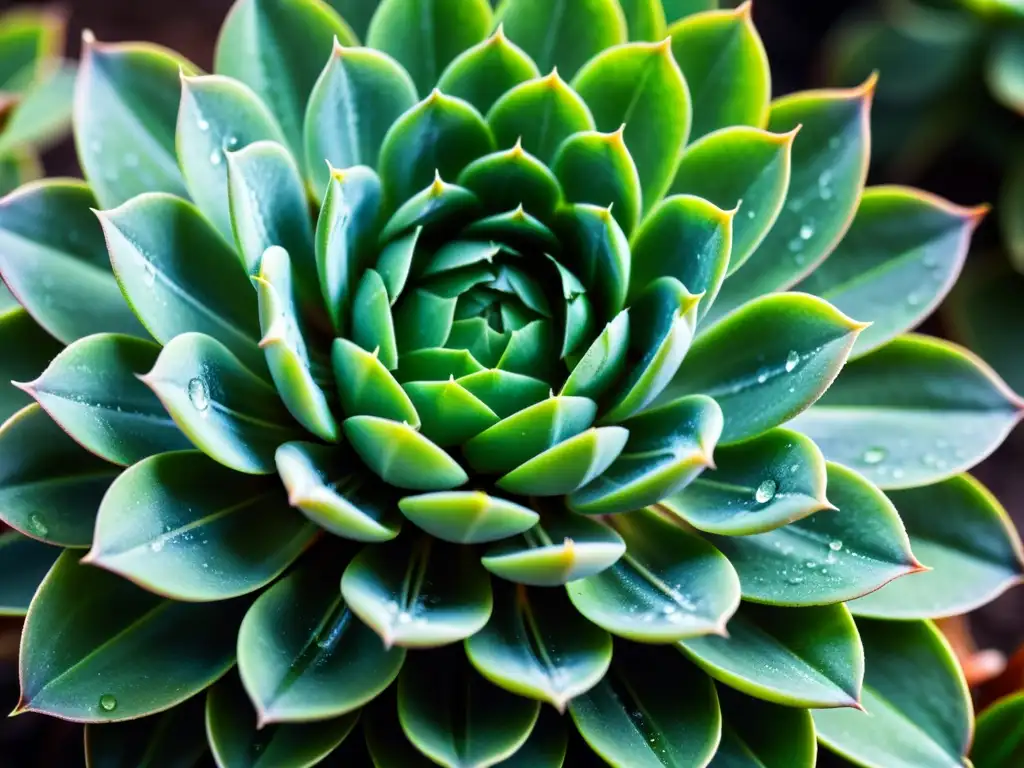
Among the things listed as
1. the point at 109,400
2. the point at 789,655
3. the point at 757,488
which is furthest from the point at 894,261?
the point at 109,400

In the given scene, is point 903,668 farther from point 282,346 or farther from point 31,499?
point 31,499

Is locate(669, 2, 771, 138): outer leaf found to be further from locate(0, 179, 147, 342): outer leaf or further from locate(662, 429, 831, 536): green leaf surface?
locate(0, 179, 147, 342): outer leaf

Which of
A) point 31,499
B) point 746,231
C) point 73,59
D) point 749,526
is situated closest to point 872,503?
point 749,526

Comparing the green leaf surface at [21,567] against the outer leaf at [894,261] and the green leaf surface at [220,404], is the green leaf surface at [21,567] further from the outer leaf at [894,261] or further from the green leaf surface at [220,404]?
the outer leaf at [894,261]

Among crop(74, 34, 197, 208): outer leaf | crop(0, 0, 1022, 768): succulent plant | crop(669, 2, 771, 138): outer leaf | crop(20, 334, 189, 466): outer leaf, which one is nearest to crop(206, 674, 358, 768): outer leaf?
crop(0, 0, 1022, 768): succulent plant

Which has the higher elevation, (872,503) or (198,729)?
(872,503)

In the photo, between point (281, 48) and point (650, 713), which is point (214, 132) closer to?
point (281, 48)
